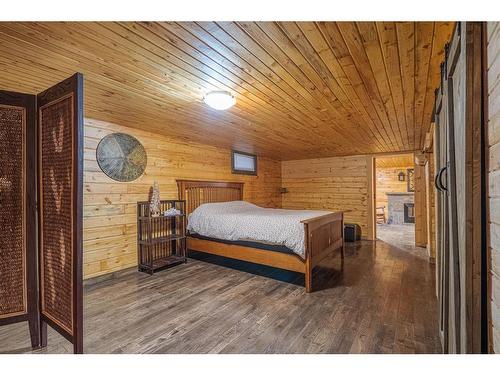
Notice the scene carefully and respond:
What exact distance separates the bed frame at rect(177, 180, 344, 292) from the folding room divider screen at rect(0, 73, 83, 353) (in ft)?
7.13

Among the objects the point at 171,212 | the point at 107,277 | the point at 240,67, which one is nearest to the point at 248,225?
the point at 171,212

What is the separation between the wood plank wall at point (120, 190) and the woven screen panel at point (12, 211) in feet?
4.42

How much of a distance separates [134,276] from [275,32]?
3.28 metres

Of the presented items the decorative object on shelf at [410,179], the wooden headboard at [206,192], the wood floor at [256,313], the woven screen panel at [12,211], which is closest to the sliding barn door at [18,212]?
the woven screen panel at [12,211]

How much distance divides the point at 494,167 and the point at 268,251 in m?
2.66

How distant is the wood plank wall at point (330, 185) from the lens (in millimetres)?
5961

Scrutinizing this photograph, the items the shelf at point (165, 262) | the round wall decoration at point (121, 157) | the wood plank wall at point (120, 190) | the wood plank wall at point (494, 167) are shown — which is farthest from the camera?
the shelf at point (165, 262)

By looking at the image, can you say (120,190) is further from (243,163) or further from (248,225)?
(243,163)

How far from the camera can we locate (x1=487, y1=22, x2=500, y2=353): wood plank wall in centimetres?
78

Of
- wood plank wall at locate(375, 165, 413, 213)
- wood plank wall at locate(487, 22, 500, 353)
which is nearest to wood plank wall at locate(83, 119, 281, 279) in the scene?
wood plank wall at locate(487, 22, 500, 353)

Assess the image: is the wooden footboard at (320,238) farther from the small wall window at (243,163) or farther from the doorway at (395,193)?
the doorway at (395,193)

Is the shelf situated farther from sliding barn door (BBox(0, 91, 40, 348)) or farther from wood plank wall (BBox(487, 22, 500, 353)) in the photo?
wood plank wall (BBox(487, 22, 500, 353))

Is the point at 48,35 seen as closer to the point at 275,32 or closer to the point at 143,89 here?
the point at 143,89

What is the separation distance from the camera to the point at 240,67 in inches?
72.5
